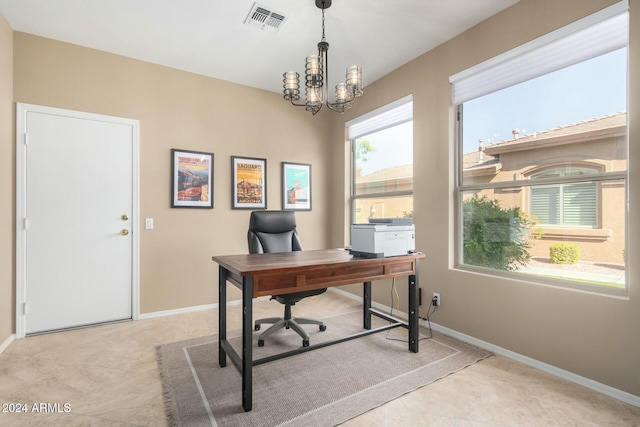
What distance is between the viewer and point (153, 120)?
3.26m

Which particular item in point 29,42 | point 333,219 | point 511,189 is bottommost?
point 333,219

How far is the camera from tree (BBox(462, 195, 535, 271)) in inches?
94.6

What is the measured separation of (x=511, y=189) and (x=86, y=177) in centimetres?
383

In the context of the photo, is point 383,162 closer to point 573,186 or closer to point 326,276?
point 573,186

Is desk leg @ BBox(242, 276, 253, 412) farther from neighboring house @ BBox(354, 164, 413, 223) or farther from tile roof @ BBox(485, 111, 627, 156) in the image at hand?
tile roof @ BBox(485, 111, 627, 156)

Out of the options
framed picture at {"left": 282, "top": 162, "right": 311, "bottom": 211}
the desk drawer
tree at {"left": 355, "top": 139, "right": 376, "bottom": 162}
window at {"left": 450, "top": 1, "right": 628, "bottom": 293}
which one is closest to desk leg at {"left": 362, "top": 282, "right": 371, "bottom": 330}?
the desk drawer

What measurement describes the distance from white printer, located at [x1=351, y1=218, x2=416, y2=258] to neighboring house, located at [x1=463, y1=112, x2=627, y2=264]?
3.02 ft

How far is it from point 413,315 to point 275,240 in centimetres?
137

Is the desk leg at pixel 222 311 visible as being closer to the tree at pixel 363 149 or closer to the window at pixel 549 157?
the window at pixel 549 157

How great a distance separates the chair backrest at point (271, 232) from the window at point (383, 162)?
87 centimetres

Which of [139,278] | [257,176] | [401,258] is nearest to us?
[401,258]

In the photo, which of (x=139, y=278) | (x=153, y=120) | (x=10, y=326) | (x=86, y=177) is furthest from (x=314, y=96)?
(x=10, y=326)

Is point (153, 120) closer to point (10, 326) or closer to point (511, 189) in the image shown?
point (10, 326)

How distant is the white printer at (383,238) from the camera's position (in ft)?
7.12
